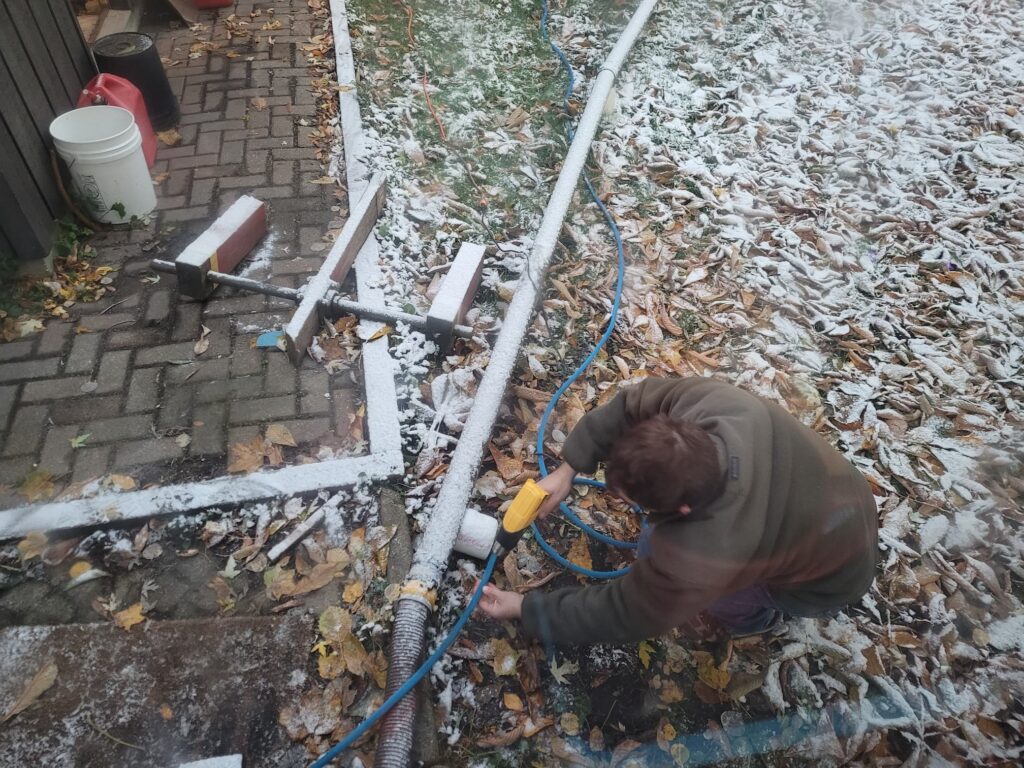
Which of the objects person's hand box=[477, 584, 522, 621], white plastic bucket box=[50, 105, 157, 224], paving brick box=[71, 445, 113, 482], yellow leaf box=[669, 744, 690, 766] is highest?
white plastic bucket box=[50, 105, 157, 224]

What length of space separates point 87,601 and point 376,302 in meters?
2.17

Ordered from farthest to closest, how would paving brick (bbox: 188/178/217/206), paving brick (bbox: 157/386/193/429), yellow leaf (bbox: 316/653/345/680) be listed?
paving brick (bbox: 188/178/217/206), paving brick (bbox: 157/386/193/429), yellow leaf (bbox: 316/653/345/680)

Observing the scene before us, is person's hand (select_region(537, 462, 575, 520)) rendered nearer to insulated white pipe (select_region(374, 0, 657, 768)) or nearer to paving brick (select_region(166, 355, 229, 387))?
insulated white pipe (select_region(374, 0, 657, 768))

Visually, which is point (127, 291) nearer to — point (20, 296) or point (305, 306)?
point (20, 296)

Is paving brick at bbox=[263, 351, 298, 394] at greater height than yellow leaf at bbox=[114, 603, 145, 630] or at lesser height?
greater

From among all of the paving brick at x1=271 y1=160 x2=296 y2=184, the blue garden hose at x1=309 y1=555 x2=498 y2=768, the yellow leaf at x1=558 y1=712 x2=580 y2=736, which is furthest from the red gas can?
the yellow leaf at x1=558 y1=712 x2=580 y2=736

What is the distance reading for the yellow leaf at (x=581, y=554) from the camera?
10.4 ft

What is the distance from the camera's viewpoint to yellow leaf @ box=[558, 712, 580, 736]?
8.84 ft

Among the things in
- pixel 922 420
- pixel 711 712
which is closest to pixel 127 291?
pixel 711 712

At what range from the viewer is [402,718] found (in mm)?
2400

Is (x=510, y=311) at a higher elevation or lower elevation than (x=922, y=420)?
higher

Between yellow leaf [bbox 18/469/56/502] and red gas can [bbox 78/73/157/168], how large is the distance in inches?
93.6

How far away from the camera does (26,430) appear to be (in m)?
3.27

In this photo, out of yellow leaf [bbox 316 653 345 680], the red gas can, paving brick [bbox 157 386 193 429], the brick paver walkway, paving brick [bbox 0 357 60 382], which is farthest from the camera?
the red gas can
